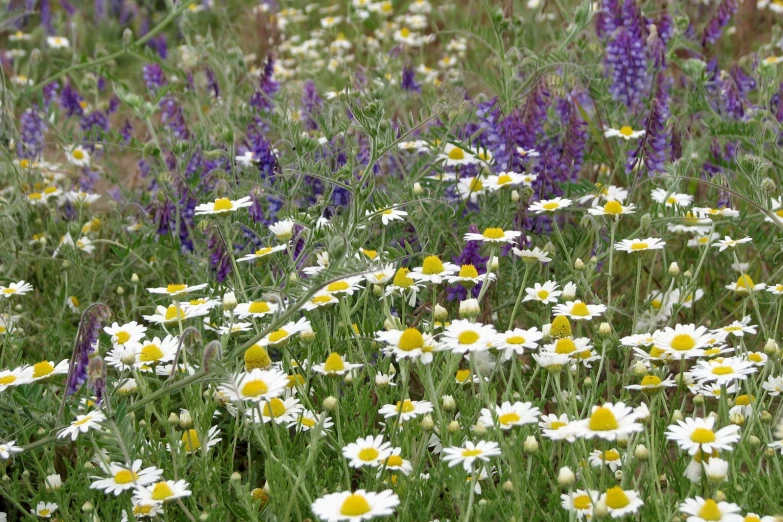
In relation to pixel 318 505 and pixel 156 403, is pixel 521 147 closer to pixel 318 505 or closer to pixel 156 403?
pixel 156 403

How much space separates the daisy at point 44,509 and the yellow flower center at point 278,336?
1.94 feet

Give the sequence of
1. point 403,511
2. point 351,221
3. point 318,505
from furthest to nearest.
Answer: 1. point 351,221
2. point 403,511
3. point 318,505

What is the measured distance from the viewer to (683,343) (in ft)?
6.00

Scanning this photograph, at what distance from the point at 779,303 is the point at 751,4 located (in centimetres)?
393

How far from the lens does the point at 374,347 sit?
2172 millimetres

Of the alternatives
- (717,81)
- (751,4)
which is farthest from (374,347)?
(751,4)

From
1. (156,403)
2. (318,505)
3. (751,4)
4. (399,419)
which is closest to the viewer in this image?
(318,505)

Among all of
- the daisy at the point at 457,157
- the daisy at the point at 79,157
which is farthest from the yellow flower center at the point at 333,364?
the daisy at the point at 79,157

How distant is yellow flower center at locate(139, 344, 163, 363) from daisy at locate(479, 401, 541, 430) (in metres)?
0.70

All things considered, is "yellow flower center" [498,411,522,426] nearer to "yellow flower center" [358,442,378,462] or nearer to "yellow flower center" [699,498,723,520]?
"yellow flower center" [358,442,378,462]

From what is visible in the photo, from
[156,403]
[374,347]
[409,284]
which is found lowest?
[156,403]

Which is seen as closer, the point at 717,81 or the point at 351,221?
the point at 351,221

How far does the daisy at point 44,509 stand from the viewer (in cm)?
195

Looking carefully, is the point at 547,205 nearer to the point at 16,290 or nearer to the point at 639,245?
the point at 639,245
